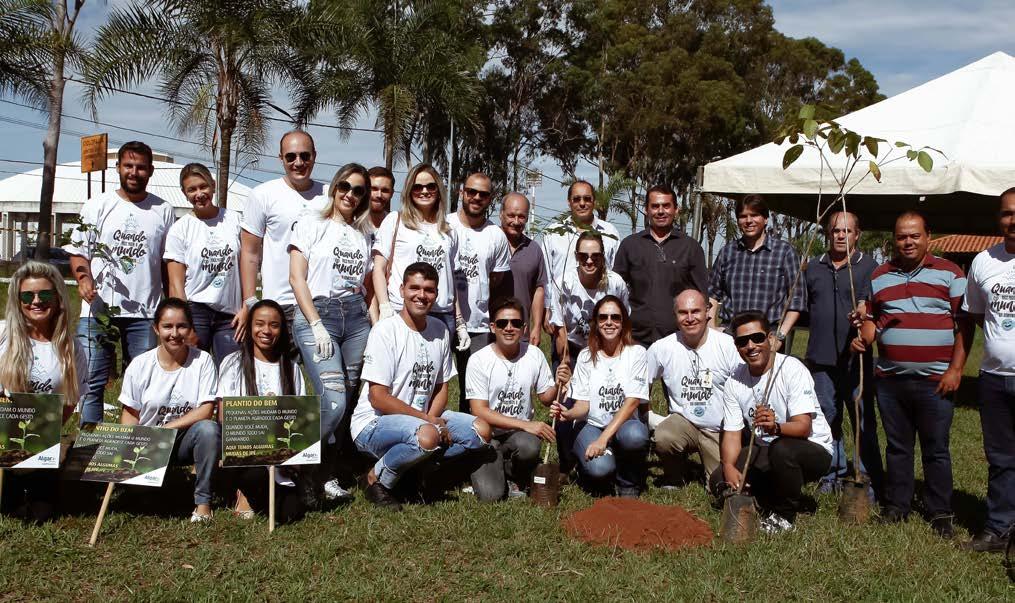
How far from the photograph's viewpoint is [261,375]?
→ 5.22 m

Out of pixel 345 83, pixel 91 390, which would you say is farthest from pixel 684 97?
pixel 91 390

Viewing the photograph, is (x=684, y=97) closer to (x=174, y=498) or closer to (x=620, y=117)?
(x=620, y=117)

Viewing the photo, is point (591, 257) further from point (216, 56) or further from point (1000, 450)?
point (216, 56)

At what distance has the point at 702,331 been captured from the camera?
20.0ft

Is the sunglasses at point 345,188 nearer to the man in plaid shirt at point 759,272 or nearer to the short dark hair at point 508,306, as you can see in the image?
the short dark hair at point 508,306

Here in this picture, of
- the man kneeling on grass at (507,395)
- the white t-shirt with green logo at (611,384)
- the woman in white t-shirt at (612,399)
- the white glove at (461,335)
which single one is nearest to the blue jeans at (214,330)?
the white glove at (461,335)

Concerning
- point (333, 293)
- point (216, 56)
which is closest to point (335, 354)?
point (333, 293)

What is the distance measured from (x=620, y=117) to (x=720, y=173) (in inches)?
1021

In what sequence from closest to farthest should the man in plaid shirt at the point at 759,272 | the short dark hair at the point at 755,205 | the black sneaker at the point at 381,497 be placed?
the black sneaker at the point at 381,497 < the man in plaid shirt at the point at 759,272 < the short dark hair at the point at 755,205

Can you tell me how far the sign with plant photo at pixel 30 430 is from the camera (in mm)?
4656

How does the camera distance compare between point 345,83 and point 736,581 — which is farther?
point 345,83

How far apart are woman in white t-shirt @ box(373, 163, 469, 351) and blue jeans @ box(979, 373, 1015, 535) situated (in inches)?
130

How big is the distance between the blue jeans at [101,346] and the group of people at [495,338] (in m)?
0.02

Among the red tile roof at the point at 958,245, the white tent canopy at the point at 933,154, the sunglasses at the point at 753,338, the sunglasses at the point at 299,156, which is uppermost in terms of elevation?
the red tile roof at the point at 958,245
